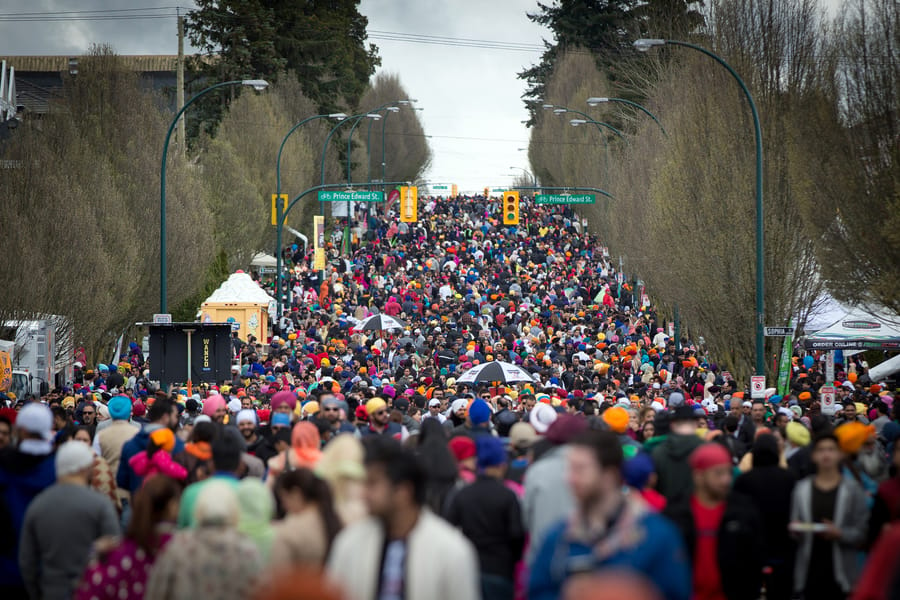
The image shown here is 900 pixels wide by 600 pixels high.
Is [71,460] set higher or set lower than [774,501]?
higher

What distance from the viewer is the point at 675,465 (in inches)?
359

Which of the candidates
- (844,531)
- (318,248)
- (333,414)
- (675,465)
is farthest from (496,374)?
(318,248)

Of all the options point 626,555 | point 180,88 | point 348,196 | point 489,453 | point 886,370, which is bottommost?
point 886,370

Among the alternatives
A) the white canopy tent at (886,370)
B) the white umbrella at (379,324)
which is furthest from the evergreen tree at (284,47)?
the white canopy tent at (886,370)

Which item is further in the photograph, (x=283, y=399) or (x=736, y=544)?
(x=283, y=399)

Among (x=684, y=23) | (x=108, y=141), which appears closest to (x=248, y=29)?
(x=684, y=23)

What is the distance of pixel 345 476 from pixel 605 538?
6.98 feet

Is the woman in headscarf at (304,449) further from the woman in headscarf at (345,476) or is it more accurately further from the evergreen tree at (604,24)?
the evergreen tree at (604,24)

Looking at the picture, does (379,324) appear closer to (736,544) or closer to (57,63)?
(736,544)

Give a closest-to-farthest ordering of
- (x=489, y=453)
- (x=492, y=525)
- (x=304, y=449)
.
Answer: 1. (x=492, y=525)
2. (x=489, y=453)
3. (x=304, y=449)

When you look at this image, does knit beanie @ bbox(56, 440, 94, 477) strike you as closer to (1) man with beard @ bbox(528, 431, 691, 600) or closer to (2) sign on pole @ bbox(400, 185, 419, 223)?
(1) man with beard @ bbox(528, 431, 691, 600)

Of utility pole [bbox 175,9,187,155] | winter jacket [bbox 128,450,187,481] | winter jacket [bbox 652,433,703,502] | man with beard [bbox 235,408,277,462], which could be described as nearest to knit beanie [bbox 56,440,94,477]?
winter jacket [bbox 128,450,187,481]

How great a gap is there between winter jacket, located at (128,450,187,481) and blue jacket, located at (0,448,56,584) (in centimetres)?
153

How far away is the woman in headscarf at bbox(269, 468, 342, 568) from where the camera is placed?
6.22 m
